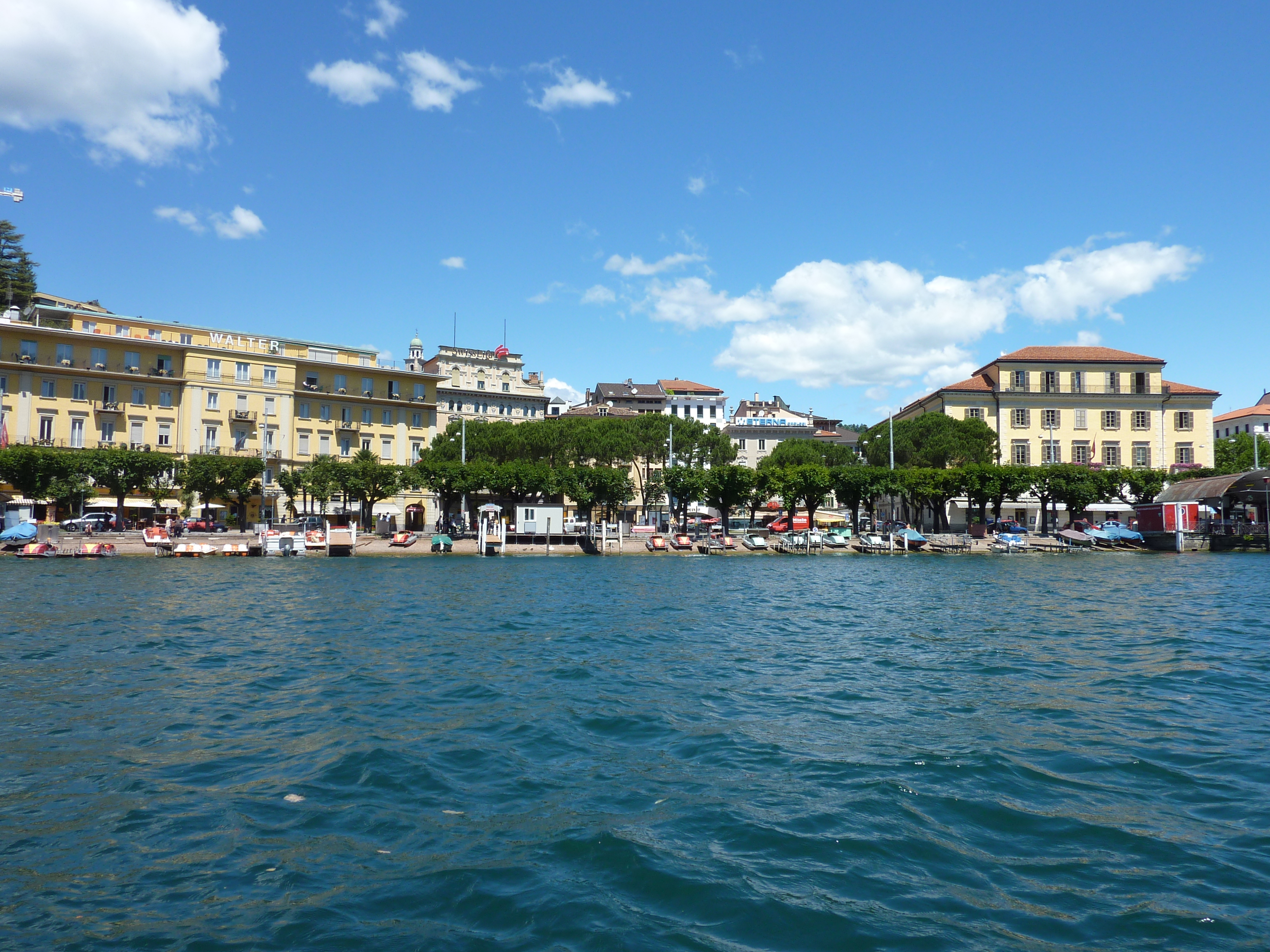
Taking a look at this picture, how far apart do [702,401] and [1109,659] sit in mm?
100677

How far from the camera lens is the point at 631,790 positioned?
9.08 m

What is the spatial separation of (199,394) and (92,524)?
1471 cm

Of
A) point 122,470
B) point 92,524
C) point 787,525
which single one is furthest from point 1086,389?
point 92,524

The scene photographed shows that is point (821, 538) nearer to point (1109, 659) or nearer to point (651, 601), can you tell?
point (651, 601)

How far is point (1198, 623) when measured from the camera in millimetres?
22828

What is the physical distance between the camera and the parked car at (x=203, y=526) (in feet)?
186

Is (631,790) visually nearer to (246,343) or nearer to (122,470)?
(122,470)

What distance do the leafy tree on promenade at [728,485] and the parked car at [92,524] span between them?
40874 millimetres

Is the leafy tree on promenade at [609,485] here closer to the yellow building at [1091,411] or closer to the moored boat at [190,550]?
the moored boat at [190,550]

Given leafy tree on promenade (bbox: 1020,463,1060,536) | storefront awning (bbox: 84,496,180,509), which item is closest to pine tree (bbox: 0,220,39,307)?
storefront awning (bbox: 84,496,180,509)

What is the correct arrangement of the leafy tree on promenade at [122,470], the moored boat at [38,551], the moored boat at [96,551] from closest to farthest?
1. the moored boat at [38,551]
2. the moored boat at [96,551]
3. the leafy tree on promenade at [122,470]

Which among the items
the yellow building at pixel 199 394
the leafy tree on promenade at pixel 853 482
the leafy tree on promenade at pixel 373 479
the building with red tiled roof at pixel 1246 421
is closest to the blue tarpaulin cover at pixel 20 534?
the yellow building at pixel 199 394

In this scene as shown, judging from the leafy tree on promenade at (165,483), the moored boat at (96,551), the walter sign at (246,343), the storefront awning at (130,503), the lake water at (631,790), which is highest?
the walter sign at (246,343)

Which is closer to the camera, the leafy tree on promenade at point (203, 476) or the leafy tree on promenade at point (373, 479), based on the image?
the leafy tree on promenade at point (203, 476)
